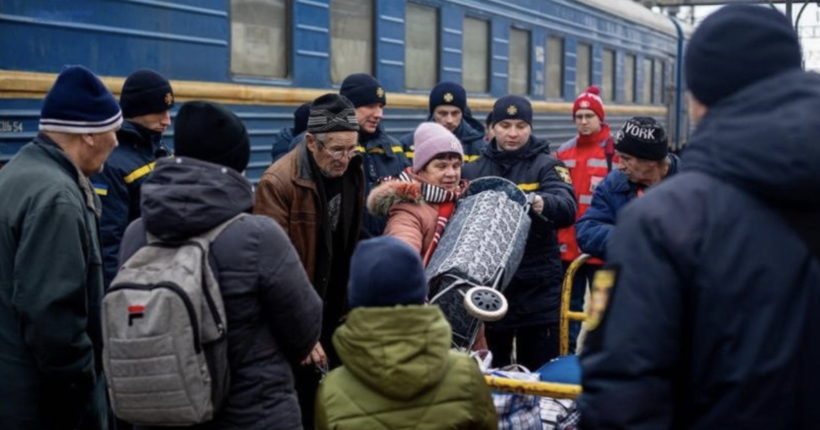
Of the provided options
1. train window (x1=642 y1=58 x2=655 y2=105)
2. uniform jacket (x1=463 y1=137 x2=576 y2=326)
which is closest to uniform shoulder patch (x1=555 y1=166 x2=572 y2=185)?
uniform jacket (x1=463 y1=137 x2=576 y2=326)

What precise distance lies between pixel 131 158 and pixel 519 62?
8595 millimetres

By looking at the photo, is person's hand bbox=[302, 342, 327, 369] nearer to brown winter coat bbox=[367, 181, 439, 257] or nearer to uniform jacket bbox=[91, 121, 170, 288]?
brown winter coat bbox=[367, 181, 439, 257]

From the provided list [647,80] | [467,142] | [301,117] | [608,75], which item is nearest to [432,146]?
[301,117]

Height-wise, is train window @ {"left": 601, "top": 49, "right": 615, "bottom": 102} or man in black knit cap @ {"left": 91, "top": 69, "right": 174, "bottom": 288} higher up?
train window @ {"left": 601, "top": 49, "right": 615, "bottom": 102}

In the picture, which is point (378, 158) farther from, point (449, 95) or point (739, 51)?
point (739, 51)

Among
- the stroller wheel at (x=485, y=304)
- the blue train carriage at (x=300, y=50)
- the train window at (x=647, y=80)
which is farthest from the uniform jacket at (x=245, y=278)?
the train window at (x=647, y=80)

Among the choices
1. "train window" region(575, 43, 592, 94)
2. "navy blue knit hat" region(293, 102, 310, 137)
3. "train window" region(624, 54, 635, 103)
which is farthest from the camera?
"train window" region(624, 54, 635, 103)

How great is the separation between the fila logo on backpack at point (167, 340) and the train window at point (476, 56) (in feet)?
26.9

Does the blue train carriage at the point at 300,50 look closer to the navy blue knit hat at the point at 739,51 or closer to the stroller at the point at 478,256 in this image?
the stroller at the point at 478,256

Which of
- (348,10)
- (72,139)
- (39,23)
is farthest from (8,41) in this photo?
(348,10)

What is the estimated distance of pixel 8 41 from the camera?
5.34m

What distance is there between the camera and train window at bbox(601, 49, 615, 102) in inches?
632

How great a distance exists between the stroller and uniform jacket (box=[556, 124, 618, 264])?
7.13 feet

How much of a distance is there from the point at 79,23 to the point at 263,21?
1.83 m
